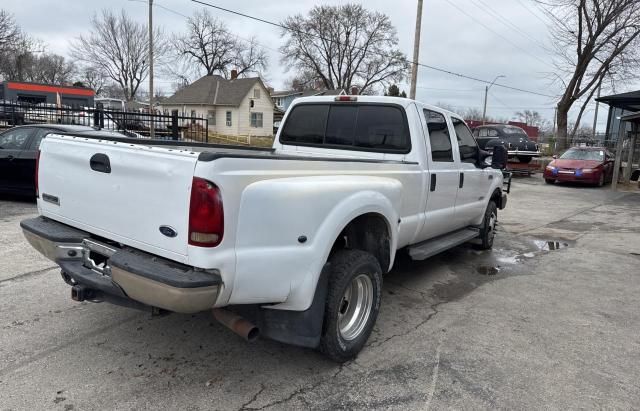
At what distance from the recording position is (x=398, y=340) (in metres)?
3.83

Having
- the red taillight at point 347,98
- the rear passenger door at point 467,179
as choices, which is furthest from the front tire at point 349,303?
the rear passenger door at point 467,179

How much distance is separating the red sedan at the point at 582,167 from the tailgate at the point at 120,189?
1904cm

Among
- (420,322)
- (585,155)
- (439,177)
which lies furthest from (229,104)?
(420,322)

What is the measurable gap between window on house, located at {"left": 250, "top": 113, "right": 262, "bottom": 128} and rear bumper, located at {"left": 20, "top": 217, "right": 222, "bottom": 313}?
42744 millimetres

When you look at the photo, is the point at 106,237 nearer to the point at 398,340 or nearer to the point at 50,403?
the point at 50,403

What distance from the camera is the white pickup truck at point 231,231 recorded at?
2.45 metres

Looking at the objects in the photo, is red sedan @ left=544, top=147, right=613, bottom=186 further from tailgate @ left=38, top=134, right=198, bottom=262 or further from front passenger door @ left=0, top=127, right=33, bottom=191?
tailgate @ left=38, top=134, right=198, bottom=262

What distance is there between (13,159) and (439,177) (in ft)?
25.2

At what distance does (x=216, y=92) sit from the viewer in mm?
44531

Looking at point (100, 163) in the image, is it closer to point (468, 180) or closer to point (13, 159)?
point (468, 180)

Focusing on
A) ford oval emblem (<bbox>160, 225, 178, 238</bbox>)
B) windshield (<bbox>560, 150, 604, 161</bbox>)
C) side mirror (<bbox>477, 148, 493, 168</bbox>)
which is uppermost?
windshield (<bbox>560, 150, 604, 161</bbox>)

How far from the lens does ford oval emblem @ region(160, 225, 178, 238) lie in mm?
2518

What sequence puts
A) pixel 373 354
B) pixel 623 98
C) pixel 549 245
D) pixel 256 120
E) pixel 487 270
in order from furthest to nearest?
pixel 256 120 → pixel 623 98 → pixel 549 245 → pixel 487 270 → pixel 373 354

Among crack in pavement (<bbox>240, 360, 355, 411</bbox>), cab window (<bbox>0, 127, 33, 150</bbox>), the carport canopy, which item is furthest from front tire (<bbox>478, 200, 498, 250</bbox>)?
the carport canopy
